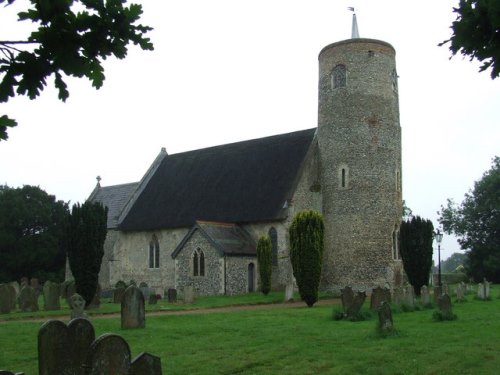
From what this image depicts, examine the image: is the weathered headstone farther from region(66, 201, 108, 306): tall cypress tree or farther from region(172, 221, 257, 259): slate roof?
region(66, 201, 108, 306): tall cypress tree

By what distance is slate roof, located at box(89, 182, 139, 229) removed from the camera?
38.3 meters

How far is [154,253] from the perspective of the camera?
116 feet

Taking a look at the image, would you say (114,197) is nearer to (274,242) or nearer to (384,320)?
(274,242)

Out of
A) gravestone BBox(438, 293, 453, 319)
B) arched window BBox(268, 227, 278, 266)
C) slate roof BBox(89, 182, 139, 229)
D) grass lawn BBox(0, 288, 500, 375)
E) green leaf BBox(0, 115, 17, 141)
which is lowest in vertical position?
grass lawn BBox(0, 288, 500, 375)

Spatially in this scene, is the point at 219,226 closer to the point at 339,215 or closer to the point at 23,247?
the point at 339,215

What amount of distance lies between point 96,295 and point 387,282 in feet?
47.1

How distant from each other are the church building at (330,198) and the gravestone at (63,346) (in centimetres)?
2081

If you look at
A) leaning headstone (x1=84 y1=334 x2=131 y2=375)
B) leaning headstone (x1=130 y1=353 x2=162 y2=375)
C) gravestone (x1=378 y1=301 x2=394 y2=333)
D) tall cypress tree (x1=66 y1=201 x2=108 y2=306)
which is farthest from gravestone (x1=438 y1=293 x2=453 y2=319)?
tall cypress tree (x1=66 y1=201 x2=108 y2=306)

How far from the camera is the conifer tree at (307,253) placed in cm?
Result: 2283

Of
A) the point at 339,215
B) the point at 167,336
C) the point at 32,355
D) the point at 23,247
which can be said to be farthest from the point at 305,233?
the point at 23,247

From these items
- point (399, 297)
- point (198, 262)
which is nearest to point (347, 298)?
point (399, 297)

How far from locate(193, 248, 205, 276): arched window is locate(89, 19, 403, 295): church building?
0.17 ft

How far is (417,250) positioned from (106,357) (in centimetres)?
2187

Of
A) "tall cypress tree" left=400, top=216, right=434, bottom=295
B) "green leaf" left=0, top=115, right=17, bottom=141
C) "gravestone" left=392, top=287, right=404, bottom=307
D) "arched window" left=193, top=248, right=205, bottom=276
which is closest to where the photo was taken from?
"green leaf" left=0, top=115, right=17, bottom=141
